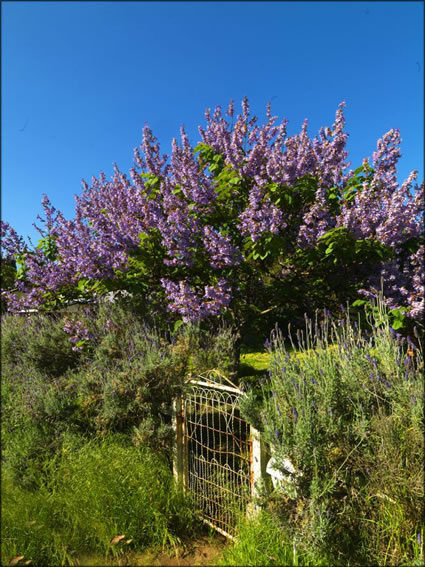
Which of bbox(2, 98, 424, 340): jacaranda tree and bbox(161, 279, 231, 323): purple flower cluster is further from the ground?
bbox(2, 98, 424, 340): jacaranda tree

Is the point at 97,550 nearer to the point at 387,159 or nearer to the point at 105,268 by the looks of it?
the point at 105,268

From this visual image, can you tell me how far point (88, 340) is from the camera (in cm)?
411

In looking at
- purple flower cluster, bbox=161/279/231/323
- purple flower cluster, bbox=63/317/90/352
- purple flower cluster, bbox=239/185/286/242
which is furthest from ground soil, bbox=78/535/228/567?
purple flower cluster, bbox=239/185/286/242

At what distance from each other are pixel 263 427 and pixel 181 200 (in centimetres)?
255

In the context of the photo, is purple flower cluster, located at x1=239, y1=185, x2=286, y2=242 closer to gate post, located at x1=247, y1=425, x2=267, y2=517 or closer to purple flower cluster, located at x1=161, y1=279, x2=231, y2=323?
purple flower cluster, located at x1=161, y1=279, x2=231, y2=323

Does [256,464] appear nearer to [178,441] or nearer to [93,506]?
[178,441]

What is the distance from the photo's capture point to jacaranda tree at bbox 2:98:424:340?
3340mm

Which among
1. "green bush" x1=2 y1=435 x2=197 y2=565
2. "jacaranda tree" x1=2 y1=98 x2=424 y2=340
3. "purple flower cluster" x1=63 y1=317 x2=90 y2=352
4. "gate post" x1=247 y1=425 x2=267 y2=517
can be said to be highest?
"jacaranda tree" x1=2 y1=98 x2=424 y2=340

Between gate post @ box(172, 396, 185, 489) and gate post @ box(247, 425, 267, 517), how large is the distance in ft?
2.77

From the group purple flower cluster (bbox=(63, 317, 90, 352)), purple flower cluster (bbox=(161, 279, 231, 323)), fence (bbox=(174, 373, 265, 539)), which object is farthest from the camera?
purple flower cluster (bbox=(63, 317, 90, 352))

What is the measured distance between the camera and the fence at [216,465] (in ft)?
8.41

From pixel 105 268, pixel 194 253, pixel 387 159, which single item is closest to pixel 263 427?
pixel 194 253

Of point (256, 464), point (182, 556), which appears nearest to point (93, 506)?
point (182, 556)

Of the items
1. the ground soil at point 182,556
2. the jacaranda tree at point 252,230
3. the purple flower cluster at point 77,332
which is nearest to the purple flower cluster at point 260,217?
the jacaranda tree at point 252,230
